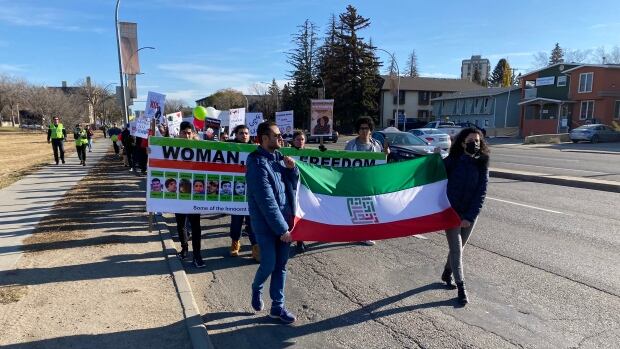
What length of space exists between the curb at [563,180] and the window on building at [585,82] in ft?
120

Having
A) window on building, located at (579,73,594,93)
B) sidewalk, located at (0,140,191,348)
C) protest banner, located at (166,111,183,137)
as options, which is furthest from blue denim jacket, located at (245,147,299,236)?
window on building, located at (579,73,594,93)

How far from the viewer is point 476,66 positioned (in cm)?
13675

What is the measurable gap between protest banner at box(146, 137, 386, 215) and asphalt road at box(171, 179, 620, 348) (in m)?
0.83

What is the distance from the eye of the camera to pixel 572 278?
18.4 ft

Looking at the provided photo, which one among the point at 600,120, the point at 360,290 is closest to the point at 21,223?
the point at 360,290

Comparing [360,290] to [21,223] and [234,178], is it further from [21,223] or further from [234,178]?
[21,223]

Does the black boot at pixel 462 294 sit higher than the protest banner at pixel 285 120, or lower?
lower

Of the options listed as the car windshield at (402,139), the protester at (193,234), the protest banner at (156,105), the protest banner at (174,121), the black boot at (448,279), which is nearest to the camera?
the black boot at (448,279)

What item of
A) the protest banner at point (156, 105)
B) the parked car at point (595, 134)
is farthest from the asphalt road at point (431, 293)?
the parked car at point (595, 134)

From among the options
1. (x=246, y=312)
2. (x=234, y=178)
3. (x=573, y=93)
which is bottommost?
(x=246, y=312)

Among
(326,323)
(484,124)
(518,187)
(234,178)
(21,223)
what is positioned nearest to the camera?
(326,323)

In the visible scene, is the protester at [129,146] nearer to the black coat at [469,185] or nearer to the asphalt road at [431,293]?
the asphalt road at [431,293]

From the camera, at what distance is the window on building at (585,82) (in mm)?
45156

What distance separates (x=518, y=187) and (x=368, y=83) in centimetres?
5343
